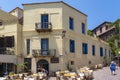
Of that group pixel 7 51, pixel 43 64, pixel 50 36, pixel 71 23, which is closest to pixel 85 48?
pixel 71 23

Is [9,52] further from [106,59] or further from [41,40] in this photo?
[106,59]

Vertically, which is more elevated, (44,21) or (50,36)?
(44,21)

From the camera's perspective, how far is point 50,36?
40562 millimetres

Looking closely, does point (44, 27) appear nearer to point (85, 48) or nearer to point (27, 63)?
point (27, 63)

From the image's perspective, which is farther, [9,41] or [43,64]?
[9,41]

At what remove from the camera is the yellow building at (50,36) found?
1580 inches

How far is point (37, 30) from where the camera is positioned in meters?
40.7

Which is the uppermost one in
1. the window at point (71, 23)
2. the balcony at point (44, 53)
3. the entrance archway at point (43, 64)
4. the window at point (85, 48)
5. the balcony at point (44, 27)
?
the window at point (71, 23)

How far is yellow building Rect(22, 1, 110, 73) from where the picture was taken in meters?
40.1

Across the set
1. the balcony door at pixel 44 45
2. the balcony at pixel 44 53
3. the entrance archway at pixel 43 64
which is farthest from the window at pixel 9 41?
the entrance archway at pixel 43 64

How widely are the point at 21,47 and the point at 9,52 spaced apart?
1.59 metres

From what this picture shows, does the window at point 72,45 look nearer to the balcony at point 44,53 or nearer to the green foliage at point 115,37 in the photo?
the balcony at point 44,53

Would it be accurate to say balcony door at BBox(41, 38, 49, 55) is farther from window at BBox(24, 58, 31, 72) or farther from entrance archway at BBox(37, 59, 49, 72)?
window at BBox(24, 58, 31, 72)

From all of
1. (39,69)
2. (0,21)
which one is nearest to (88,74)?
(39,69)
